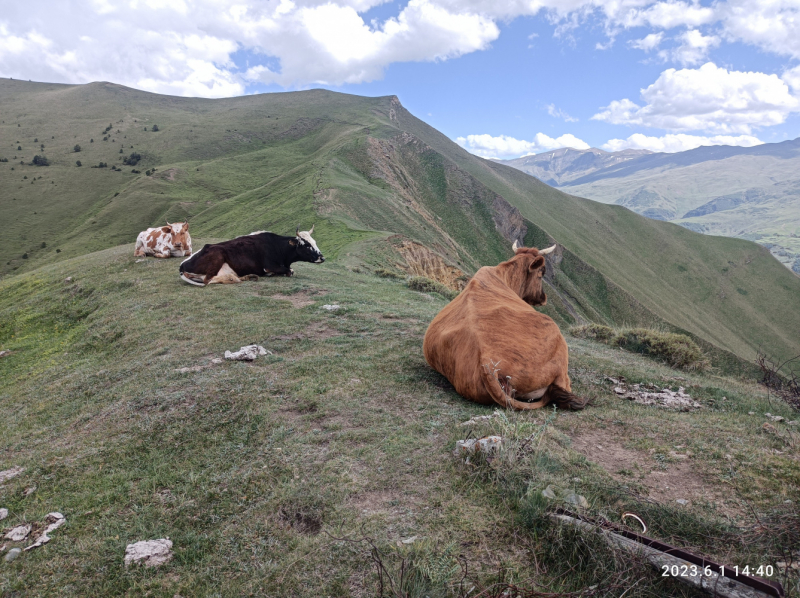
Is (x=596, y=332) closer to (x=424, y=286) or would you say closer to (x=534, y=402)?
(x=424, y=286)

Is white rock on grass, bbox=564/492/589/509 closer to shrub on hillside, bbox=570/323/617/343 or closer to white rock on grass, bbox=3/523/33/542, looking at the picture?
white rock on grass, bbox=3/523/33/542

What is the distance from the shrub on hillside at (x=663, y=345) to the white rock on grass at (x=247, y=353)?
10343 mm

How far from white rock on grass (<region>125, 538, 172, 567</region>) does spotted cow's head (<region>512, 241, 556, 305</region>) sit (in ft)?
24.8

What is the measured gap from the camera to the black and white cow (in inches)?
514

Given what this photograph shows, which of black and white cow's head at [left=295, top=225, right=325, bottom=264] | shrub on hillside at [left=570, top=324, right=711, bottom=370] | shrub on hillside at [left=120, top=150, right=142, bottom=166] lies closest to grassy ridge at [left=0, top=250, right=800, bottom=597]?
shrub on hillside at [left=570, top=324, right=711, bottom=370]

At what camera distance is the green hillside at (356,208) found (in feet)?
139

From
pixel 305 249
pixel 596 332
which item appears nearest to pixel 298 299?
pixel 305 249

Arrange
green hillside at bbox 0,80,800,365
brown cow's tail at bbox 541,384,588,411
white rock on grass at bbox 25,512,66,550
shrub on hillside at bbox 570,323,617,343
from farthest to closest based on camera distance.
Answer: green hillside at bbox 0,80,800,365, shrub on hillside at bbox 570,323,617,343, brown cow's tail at bbox 541,384,588,411, white rock on grass at bbox 25,512,66,550

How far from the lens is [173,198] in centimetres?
5878

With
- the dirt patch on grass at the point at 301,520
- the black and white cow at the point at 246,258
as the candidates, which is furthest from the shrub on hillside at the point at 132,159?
the dirt patch on grass at the point at 301,520

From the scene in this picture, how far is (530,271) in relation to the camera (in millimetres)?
9117

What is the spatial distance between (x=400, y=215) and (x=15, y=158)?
76.6 m

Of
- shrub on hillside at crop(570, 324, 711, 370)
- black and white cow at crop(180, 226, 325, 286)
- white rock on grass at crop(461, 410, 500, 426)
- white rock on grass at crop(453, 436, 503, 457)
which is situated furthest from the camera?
black and white cow at crop(180, 226, 325, 286)

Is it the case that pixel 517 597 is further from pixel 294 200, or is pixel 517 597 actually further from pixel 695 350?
pixel 294 200
